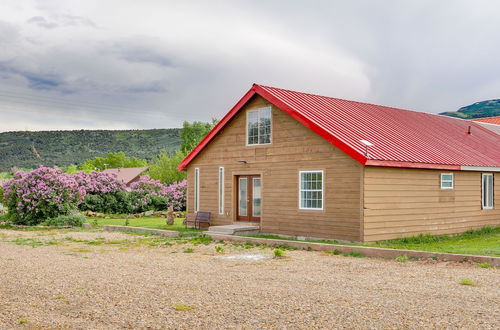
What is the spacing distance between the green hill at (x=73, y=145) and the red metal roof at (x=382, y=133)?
69.4 m

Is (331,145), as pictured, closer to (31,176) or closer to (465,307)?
(465,307)

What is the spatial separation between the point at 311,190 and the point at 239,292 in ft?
30.1

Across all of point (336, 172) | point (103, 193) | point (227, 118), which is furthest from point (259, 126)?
point (103, 193)

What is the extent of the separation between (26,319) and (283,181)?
12.4m

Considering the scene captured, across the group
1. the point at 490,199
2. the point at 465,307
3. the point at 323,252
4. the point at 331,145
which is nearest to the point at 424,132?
the point at 490,199

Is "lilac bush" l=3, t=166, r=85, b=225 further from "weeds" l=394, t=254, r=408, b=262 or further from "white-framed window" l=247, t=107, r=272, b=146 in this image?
"weeds" l=394, t=254, r=408, b=262

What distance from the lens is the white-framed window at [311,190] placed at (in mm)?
18000

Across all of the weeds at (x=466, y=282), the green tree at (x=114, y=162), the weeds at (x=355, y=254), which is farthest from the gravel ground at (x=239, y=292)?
the green tree at (x=114, y=162)

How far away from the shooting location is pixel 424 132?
74.6ft

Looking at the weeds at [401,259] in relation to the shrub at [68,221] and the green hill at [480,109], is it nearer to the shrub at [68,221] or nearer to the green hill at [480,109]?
the shrub at [68,221]

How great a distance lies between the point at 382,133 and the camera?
65.4 feet

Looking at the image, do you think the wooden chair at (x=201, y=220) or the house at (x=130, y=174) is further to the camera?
the house at (x=130, y=174)

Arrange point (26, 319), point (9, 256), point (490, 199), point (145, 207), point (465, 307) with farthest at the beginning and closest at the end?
point (145, 207)
point (490, 199)
point (9, 256)
point (465, 307)
point (26, 319)

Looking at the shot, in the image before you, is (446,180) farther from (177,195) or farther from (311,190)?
(177,195)
